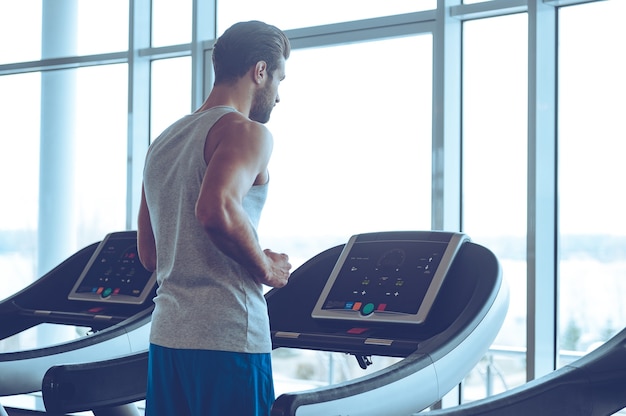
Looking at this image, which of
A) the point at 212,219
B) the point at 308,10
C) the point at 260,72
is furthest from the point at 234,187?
the point at 308,10

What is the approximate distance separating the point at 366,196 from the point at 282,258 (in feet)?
5.22

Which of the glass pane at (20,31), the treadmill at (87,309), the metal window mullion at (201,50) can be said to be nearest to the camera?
the treadmill at (87,309)

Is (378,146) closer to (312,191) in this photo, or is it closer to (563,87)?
(312,191)

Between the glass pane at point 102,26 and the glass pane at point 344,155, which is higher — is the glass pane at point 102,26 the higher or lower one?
the higher one

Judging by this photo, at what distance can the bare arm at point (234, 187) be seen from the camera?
1.68m

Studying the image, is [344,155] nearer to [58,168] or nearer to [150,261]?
[150,261]

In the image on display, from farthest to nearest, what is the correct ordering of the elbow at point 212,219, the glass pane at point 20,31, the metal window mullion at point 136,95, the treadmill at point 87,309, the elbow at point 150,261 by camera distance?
the glass pane at point 20,31 → the metal window mullion at point 136,95 → the treadmill at point 87,309 → the elbow at point 150,261 → the elbow at point 212,219

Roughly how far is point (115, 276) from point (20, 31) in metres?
2.00

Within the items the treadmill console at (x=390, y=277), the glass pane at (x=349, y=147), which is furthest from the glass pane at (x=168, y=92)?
the treadmill console at (x=390, y=277)

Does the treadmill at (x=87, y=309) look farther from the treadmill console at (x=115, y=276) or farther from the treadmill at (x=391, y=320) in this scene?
the treadmill at (x=391, y=320)

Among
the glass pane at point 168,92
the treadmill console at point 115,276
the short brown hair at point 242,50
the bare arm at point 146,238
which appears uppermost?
the glass pane at point 168,92

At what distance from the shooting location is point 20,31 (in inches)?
176

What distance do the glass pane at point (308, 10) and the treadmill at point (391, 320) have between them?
129 centimetres

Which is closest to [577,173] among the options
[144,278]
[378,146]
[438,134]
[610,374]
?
[438,134]
